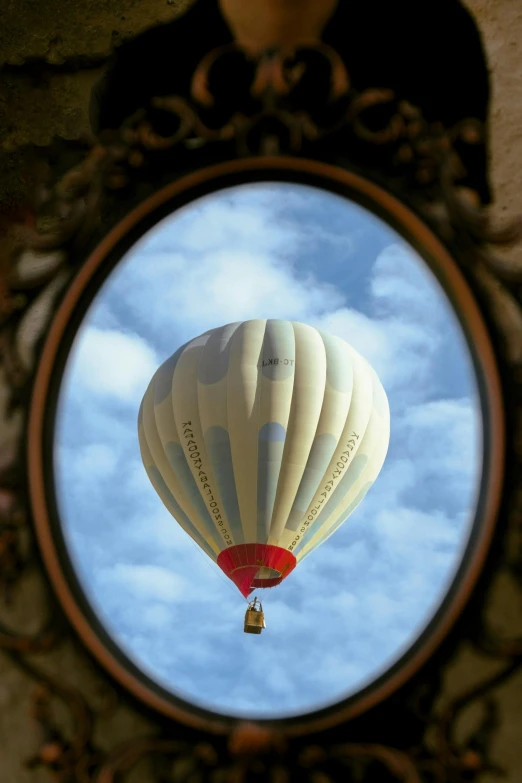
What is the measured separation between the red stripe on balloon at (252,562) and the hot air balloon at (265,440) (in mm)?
21

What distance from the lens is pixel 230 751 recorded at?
147cm

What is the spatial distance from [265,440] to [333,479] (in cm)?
48

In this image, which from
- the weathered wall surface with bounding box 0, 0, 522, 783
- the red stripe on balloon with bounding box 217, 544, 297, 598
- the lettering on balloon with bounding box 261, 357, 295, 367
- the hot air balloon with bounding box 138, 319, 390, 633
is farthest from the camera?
the red stripe on balloon with bounding box 217, 544, 297, 598

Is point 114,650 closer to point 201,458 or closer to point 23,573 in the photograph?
point 23,573

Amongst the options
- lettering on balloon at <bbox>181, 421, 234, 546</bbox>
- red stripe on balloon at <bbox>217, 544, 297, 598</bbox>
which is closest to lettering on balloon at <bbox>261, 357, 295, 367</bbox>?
lettering on balloon at <bbox>181, 421, 234, 546</bbox>

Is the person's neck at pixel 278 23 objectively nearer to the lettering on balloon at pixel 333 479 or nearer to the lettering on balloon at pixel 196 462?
the lettering on balloon at pixel 196 462

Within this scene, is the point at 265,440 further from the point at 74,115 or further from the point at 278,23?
the point at 278,23

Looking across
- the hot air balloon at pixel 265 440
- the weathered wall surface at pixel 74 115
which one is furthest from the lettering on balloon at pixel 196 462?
the weathered wall surface at pixel 74 115

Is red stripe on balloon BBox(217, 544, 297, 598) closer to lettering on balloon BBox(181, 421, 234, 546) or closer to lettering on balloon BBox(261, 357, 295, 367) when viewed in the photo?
lettering on balloon BBox(181, 421, 234, 546)

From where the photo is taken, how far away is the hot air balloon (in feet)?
17.5

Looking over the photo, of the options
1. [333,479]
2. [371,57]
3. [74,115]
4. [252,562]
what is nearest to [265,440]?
[333,479]

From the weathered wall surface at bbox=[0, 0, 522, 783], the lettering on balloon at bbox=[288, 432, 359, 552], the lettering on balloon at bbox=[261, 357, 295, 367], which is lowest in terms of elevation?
the weathered wall surface at bbox=[0, 0, 522, 783]

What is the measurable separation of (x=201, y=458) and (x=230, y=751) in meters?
4.08

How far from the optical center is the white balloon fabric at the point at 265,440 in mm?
5336
